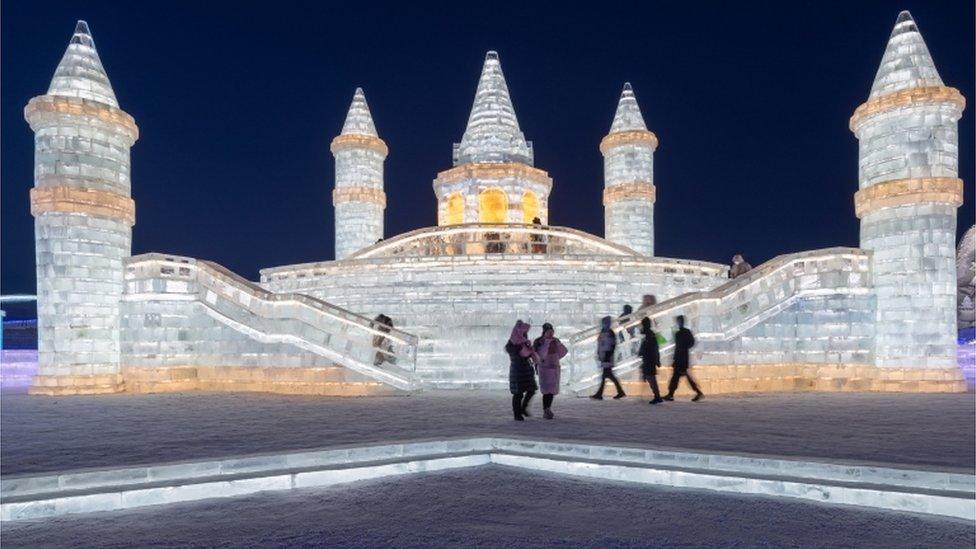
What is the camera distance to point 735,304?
552 inches

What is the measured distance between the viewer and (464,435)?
24.8 ft

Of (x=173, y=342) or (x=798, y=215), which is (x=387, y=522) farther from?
(x=798, y=215)

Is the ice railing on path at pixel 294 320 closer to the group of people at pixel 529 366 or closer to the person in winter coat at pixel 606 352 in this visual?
the person in winter coat at pixel 606 352

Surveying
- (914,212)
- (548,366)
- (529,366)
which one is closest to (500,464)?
(529,366)

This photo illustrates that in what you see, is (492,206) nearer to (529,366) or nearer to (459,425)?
(529,366)

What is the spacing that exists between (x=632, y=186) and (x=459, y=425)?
24.0m

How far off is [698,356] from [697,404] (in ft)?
7.64

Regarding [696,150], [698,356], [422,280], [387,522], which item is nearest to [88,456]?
[387,522]

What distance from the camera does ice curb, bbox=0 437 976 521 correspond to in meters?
5.38

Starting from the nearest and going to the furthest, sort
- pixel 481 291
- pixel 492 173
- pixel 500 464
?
1. pixel 500 464
2. pixel 481 291
3. pixel 492 173

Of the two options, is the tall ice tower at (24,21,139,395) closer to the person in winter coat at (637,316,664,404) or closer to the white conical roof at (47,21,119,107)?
the white conical roof at (47,21,119,107)

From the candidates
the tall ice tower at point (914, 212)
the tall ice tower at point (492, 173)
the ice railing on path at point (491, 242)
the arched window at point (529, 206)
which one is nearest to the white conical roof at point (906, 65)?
the tall ice tower at point (914, 212)

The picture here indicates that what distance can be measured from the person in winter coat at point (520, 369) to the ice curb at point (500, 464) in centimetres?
192

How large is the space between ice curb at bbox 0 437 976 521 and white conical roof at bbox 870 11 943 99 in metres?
12.6
